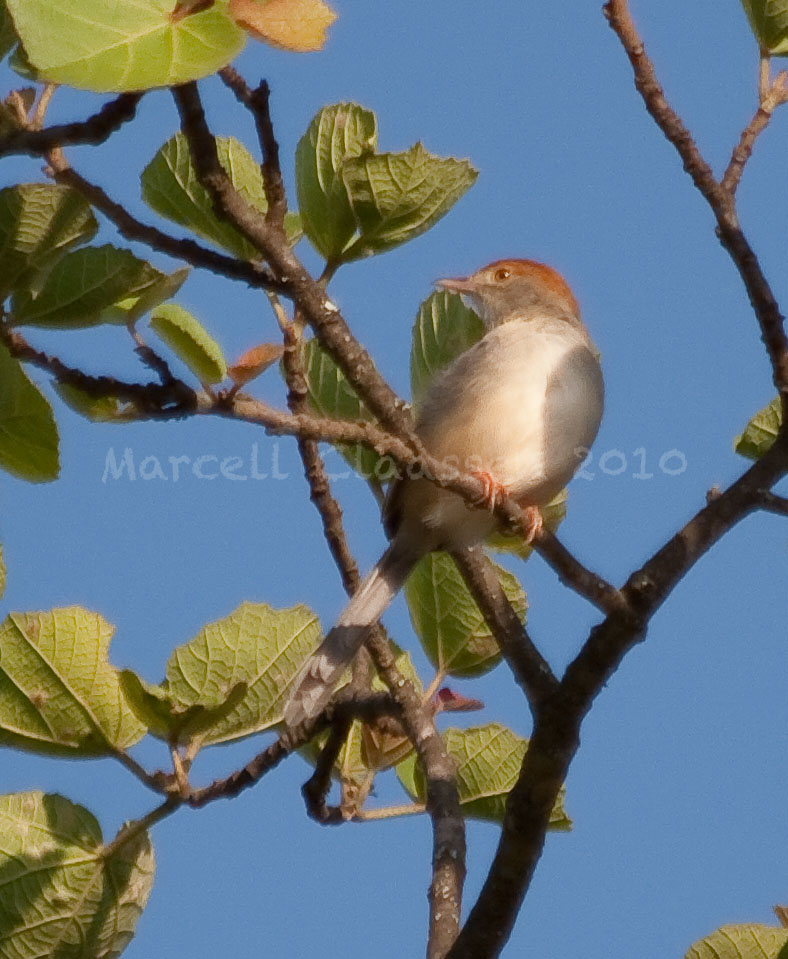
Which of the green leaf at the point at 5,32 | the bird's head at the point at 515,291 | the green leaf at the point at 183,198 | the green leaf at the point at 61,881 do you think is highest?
the bird's head at the point at 515,291

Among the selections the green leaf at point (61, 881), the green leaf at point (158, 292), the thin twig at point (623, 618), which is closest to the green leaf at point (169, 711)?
the green leaf at point (61, 881)

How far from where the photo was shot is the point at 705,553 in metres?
3.01

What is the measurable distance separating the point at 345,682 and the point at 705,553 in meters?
1.39

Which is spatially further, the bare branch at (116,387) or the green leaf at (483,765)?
the green leaf at (483,765)

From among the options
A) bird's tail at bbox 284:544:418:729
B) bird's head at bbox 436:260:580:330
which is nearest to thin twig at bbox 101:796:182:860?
bird's tail at bbox 284:544:418:729

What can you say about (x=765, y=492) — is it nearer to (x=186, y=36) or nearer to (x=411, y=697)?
(x=411, y=697)

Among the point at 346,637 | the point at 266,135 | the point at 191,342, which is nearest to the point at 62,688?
the point at 346,637

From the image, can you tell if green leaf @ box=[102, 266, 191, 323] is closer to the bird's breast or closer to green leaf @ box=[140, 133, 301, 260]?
green leaf @ box=[140, 133, 301, 260]

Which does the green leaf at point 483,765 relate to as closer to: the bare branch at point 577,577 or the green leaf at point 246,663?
the green leaf at point 246,663

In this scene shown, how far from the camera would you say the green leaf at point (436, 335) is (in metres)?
4.29

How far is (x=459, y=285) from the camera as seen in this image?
20.3 feet

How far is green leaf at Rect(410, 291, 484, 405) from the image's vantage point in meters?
4.29

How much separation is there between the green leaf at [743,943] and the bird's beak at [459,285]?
3653mm

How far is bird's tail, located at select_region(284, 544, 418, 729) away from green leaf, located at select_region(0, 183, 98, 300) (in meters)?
1.57
